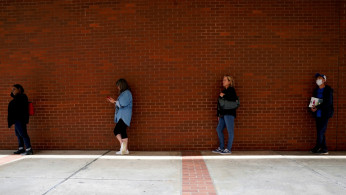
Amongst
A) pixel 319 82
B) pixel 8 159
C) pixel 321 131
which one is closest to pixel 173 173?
pixel 321 131

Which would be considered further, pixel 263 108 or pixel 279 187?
pixel 263 108

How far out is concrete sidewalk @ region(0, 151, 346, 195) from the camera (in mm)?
3195

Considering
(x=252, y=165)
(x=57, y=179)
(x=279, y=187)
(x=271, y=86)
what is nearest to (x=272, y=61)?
(x=271, y=86)

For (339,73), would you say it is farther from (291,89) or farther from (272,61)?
(272,61)

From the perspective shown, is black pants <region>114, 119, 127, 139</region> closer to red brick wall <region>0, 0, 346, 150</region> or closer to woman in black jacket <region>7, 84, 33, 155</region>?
red brick wall <region>0, 0, 346, 150</region>

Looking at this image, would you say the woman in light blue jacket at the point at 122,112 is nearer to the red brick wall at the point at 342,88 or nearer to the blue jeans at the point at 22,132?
the blue jeans at the point at 22,132

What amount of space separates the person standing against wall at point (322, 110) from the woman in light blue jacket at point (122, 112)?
4.12 meters

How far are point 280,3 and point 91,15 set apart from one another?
4492mm

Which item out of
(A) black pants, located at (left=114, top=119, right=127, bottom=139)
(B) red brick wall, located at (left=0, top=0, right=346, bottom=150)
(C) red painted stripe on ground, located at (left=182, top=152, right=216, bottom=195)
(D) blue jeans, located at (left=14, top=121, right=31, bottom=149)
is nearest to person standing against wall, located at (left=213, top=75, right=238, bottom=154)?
(B) red brick wall, located at (left=0, top=0, right=346, bottom=150)

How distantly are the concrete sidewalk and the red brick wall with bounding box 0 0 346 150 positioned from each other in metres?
0.57

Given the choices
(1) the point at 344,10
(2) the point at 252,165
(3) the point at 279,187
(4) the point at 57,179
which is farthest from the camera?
(1) the point at 344,10

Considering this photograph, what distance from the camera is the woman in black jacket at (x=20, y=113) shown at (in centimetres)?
514

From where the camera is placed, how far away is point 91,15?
5.48m

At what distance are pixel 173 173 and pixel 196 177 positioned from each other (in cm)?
42
